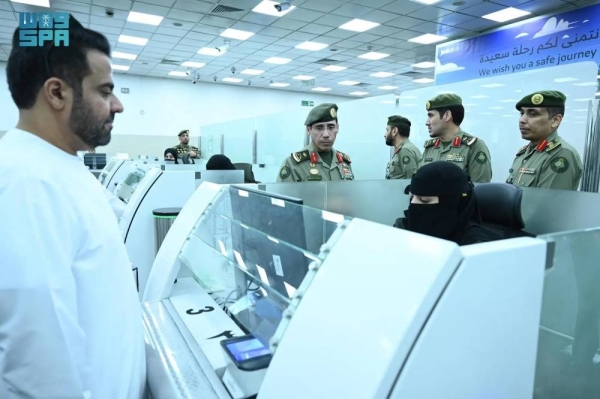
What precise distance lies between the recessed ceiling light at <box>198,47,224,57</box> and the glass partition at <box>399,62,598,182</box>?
237 inches

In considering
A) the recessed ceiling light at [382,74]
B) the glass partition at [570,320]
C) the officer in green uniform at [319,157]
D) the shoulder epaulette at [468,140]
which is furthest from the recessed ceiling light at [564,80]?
the recessed ceiling light at [382,74]

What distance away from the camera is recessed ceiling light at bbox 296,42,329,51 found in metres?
8.51

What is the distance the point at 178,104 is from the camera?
12.9 meters

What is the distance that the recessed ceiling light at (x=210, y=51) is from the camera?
8.98 metres

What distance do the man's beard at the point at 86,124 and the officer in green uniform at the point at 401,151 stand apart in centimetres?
319

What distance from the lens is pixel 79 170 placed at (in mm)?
1025

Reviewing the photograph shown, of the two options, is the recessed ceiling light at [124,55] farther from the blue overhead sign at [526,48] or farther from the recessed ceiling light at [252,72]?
the blue overhead sign at [526,48]

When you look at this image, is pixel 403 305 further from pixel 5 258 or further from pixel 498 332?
pixel 5 258

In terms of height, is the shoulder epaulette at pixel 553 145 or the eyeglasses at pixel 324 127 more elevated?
the eyeglasses at pixel 324 127

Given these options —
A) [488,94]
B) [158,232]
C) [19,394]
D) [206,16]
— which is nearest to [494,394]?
[19,394]

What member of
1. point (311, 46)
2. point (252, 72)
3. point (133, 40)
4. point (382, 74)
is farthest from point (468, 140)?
point (252, 72)

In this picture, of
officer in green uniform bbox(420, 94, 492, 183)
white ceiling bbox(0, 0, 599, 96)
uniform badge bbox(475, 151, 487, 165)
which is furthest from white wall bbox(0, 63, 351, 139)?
uniform badge bbox(475, 151, 487, 165)

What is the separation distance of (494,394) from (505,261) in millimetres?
251

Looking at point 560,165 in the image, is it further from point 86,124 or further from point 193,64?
point 193,64
